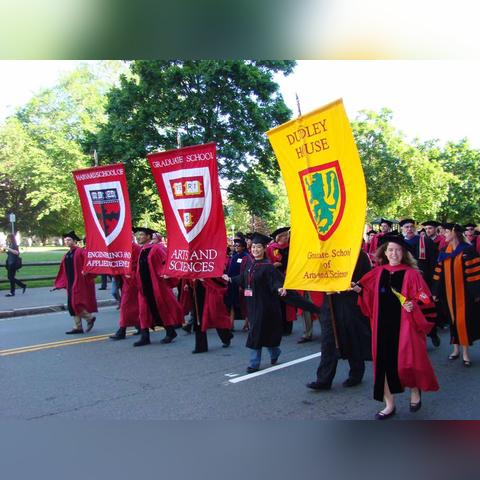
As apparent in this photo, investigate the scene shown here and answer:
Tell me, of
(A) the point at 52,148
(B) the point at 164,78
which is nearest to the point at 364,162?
(B) the point at 164,78

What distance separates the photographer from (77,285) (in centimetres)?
963

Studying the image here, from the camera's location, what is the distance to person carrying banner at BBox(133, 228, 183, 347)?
8680mm

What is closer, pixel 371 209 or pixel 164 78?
pixel 164 78

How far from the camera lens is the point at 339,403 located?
17.8ft

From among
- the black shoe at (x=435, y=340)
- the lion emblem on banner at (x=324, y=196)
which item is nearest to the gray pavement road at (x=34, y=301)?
the black shoe at (x=435, y=340)

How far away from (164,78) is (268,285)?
13816mm

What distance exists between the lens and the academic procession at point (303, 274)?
4812 mm

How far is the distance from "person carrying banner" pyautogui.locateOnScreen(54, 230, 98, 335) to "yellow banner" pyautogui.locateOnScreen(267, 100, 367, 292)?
550cm

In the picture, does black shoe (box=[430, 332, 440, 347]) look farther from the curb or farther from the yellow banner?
the curb

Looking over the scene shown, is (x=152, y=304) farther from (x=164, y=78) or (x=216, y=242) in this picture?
(x=164, y=78)

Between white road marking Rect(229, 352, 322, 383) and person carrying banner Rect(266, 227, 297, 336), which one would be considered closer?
white road marking Rect(229, 352, 322, 383)

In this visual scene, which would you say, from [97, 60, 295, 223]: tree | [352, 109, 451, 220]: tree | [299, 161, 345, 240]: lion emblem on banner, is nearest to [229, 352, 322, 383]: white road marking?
[299, 161, 345, 240]: lion emblem on banner

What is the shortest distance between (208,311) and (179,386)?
207 cm

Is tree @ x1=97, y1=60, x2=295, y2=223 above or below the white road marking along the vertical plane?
above
